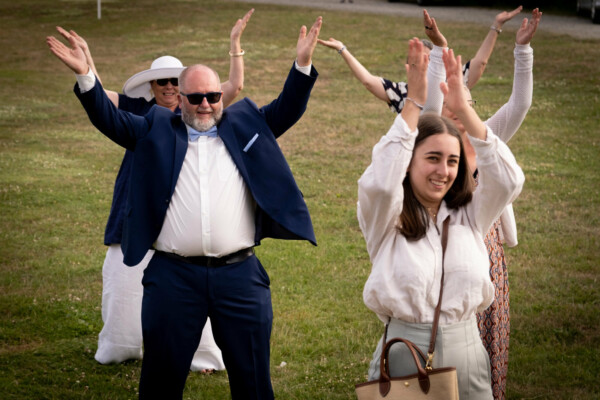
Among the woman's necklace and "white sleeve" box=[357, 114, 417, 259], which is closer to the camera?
"white sleeve" box=[357, 114, 417, 259]

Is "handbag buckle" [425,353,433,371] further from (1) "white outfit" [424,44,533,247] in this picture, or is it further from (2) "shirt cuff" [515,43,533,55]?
(2) "shirt cuff" [515,43,533,55]

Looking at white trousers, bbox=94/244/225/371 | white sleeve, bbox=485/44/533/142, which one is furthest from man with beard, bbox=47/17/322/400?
white trousers, bbox=94/244/225/371

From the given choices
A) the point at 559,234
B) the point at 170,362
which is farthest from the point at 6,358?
the point at 559,234

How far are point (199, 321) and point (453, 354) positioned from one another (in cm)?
182

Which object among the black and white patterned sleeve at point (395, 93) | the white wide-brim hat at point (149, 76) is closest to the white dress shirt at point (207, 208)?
the black and white patterned sleeve at point (395, 93)

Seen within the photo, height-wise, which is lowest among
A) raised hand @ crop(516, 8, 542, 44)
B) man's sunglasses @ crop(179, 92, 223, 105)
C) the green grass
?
the green grass

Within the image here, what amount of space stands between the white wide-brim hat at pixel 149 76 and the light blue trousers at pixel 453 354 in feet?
11.3

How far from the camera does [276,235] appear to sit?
5.22 meters

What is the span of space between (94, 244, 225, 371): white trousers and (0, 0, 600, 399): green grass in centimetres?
15

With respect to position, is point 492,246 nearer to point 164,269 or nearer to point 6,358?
point 164,269

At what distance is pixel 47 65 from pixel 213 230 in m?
22.7

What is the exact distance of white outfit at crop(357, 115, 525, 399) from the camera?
3.73 meters

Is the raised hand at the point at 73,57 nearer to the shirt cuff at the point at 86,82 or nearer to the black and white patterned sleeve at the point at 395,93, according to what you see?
the shirt cuff at the point at 86,82

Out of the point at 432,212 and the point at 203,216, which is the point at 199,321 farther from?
the point at 432,212
